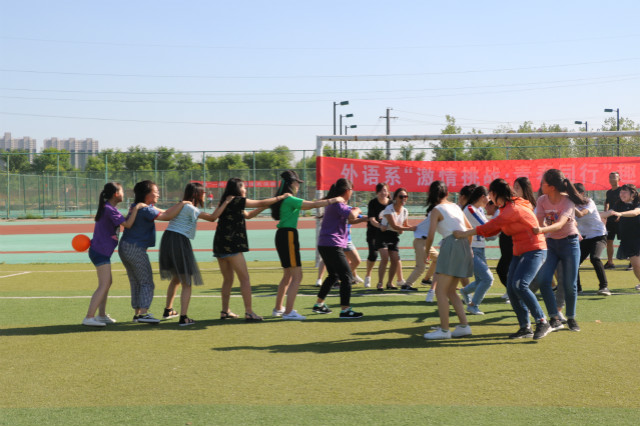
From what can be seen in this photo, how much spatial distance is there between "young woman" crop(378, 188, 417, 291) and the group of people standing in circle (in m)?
1.30

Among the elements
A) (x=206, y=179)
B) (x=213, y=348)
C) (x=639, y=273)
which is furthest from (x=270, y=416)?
(x=206, y=179)

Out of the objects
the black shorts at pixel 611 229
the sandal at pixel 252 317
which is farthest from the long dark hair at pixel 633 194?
the sandal at pixel 252 317

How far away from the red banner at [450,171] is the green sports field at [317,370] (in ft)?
Answer: 18.0

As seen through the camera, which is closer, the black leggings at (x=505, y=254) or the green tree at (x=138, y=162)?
the black leggings at (x=505, y=254)

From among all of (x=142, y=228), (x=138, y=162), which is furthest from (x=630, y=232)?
(x=138, y=162)

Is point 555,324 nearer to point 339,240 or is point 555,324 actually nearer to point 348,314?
point 348,314

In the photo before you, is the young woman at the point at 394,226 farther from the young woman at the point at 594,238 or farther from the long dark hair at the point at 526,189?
the long dark hair at the point at 526,189

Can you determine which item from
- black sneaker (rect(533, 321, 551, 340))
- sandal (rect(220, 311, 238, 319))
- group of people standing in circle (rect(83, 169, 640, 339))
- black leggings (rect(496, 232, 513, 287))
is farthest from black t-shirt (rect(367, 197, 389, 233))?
black sneaker (rect(533, 321, 551, 340))

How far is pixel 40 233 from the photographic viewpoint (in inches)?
1121

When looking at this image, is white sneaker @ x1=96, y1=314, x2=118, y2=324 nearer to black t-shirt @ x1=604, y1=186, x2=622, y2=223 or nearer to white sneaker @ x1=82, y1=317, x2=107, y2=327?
white sneaker @ x1=82, y1=317, x2=107, y2=327

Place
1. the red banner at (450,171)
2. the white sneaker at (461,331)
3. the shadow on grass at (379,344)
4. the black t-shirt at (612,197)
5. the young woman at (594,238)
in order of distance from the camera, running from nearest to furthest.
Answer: the shadow on grass at (379,344) < the white sneaker at (461,331) < the young woman at (594,238) < the black t-shirt at (612,197) < the red banner at (450,171)

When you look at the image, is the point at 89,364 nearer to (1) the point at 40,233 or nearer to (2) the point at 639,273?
(2) the point at 639,273

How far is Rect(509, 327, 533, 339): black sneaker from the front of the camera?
7.13m

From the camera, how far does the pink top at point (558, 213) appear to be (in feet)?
24.3
